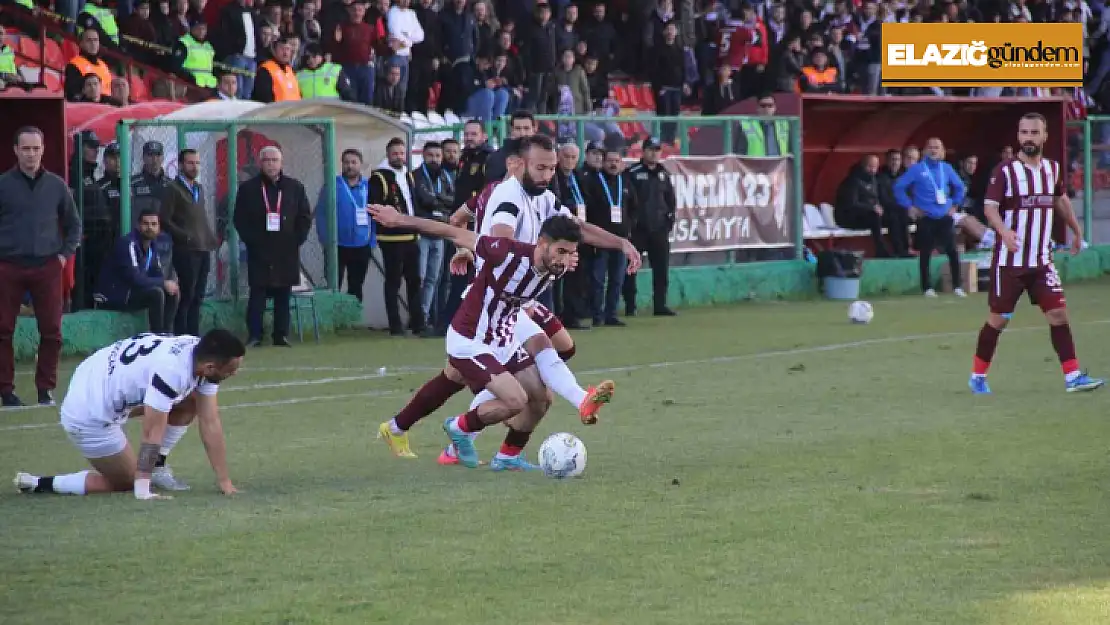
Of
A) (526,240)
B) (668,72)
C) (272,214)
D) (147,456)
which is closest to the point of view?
(147,456)

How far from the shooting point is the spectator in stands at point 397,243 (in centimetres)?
1908

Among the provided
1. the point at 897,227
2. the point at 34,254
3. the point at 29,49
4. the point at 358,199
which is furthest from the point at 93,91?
the point at 897,227

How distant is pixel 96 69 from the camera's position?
21.3 meters

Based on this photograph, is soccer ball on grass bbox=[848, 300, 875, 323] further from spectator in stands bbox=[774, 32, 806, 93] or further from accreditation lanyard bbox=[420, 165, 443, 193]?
spectator in stands bbox=[774, 32, 806, 93]

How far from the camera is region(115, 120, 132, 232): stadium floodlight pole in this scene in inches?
687

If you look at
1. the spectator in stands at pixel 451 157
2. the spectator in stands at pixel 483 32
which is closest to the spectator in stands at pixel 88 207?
the spectator in stands at pixel 451 157

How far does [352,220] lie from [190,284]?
2.46 meters

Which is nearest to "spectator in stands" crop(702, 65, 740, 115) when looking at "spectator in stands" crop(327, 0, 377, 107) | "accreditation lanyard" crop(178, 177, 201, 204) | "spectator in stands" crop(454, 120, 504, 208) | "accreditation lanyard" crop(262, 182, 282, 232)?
"spectator in stands" crop(327, 0, 377, 107)

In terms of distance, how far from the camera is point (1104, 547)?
7262 mm

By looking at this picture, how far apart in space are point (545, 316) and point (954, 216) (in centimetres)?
1526

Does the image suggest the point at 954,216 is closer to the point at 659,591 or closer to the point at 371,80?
the point at 371,80

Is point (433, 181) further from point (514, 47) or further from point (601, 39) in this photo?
point (601, 39)

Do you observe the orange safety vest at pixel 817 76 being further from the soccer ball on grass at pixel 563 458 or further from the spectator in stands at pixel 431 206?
the soccer ball on grass at pixel 563 458

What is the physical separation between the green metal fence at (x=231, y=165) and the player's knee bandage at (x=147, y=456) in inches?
361
